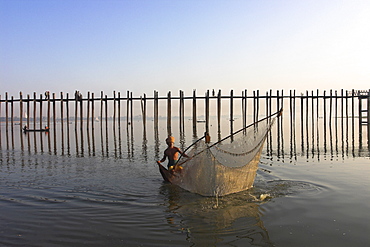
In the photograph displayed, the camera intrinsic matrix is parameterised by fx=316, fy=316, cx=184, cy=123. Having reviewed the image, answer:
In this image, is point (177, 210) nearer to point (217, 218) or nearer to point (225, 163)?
point (217, 218)

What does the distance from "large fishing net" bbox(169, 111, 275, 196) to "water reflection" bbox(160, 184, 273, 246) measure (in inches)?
10.7

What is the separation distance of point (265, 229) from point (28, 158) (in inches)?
518

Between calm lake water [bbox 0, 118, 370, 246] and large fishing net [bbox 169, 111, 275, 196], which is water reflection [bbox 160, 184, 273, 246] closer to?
calm lake water [bbox 0, 118, 370, 246]

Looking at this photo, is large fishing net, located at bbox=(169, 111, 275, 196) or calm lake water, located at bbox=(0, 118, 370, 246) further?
large fishing net, located at bbox=(169, 111, 275, 196)

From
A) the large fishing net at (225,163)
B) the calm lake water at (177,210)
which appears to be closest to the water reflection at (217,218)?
the calm lake water at (177,210)

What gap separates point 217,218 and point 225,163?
176 centimetres

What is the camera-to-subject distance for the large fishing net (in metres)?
7.25

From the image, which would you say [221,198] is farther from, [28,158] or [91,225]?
[28,158]

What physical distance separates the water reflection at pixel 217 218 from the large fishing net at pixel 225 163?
272mm

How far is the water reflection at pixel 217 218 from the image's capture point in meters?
4.86

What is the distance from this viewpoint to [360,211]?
6031mm

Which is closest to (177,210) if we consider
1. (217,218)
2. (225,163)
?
(217,218)

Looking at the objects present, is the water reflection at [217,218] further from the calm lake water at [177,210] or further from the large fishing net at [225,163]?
the large fishing net at [225,163]

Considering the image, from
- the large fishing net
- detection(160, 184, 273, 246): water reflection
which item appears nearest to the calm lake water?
detection(160, 184, 273, 246): water reflection
